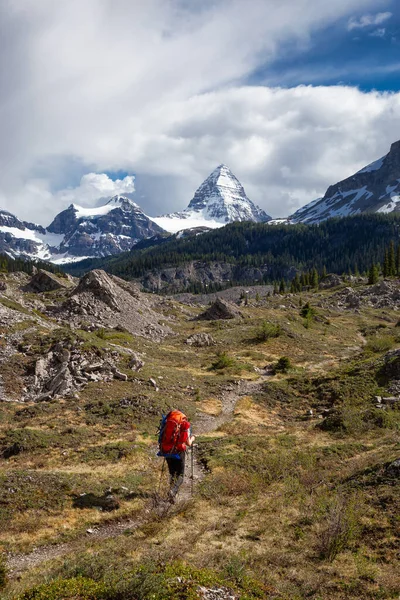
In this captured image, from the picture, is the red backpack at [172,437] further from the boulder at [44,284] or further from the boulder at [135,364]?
the boulder at [44,284]

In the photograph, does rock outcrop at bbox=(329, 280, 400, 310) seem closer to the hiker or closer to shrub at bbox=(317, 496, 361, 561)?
the hiker

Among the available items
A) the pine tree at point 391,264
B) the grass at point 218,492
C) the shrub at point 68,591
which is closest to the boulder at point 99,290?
the grass at point 218,492

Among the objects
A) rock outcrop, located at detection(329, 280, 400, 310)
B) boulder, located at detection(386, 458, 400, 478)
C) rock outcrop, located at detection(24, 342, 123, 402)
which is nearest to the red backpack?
boulder, located at detection(386, 458, 400, 478)

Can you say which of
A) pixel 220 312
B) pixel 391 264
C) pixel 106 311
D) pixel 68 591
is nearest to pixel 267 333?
pixel 220 312

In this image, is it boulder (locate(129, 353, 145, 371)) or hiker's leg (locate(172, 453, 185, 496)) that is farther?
boulder (locate(129, 353, 145, 371))

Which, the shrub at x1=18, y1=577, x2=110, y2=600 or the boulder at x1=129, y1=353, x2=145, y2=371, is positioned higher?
the boulder at x1=129, y1=353, x2=145, y2=371

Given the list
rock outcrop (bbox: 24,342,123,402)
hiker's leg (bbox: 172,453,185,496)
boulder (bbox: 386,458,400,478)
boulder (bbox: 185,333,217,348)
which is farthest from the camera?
boulder (bbox: 185,333,217,348)

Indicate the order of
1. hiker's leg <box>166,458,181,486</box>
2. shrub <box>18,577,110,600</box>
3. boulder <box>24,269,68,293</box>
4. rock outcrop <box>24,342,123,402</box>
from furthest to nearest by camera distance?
1. boulder <box>24,269,68,293</box>
2. rock outcrop <box>24,342,123,402</box>
3. hiker's leg <box>166,458,181,486</box>
4. shrub <box>18,577,110,600</box>

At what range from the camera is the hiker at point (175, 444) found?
13.5 metres

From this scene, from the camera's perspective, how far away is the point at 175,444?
1349 cm

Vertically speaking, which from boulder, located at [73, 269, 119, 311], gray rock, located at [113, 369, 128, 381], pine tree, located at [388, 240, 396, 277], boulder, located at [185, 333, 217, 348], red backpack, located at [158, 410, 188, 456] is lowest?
red backpack, located at [158, 410, 188, 456]

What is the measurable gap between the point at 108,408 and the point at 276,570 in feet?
53.5

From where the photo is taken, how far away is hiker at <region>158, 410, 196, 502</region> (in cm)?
1346

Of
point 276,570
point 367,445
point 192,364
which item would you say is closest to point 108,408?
point 367,445
